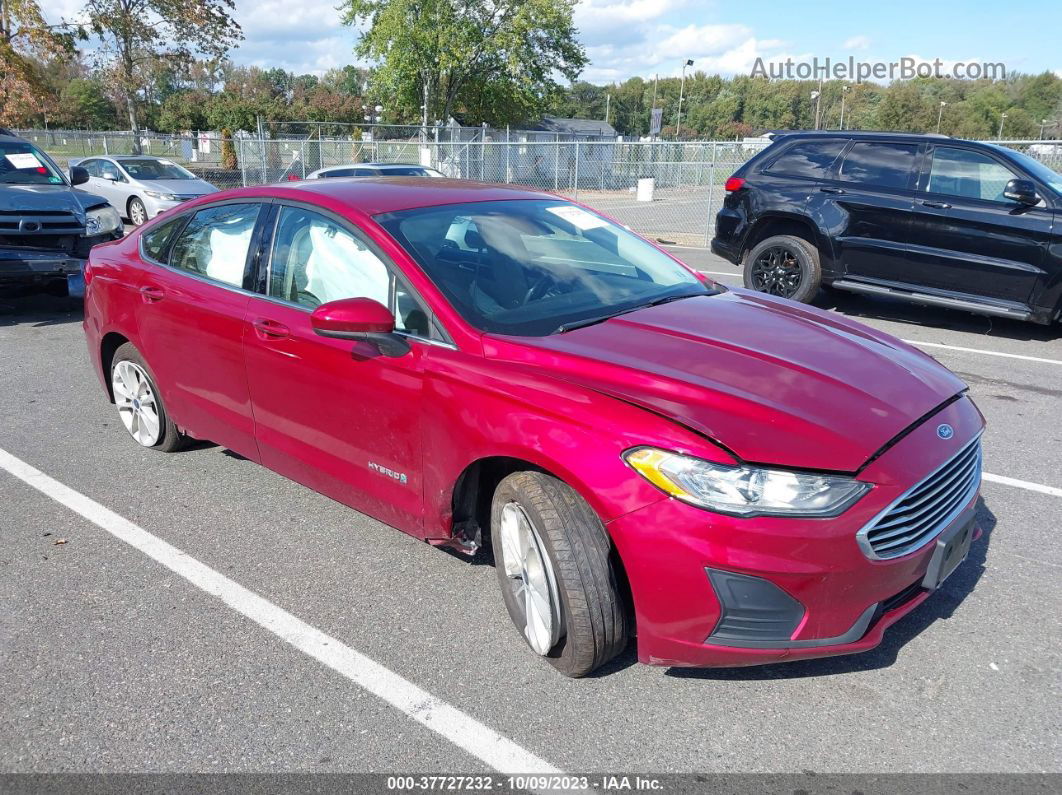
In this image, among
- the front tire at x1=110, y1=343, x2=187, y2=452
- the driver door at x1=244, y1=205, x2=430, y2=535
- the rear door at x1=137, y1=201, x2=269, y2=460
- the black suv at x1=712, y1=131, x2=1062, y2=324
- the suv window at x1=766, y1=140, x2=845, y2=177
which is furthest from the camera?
the suv window at x1=766, y1=140, x2=845, y2=177

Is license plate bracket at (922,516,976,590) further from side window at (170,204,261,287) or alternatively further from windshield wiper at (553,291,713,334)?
side window at (170,204,261,287)

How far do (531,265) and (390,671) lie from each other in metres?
1.75

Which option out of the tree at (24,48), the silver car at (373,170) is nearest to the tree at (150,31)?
the tree at (24,48)

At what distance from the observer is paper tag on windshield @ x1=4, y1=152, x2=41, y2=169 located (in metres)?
9.66

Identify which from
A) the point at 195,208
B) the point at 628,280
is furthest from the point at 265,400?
the point at 628,280

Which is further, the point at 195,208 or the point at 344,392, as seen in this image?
the point at 195,208

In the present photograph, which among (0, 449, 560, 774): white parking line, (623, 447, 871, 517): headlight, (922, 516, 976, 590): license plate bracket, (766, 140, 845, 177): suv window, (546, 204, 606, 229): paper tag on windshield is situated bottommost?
(0, 449, 560, 774): white parking line

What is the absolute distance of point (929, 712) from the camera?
8.90ft

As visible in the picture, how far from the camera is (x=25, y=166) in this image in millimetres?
9734

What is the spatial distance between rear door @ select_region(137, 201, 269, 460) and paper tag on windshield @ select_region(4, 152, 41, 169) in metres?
6.63

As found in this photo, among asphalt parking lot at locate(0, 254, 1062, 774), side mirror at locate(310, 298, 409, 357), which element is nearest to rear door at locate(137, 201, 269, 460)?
asphalt parking lot at locate(0, 254, 1062, 774)

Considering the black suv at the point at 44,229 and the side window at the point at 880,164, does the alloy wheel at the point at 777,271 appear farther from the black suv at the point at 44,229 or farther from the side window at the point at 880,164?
the black suv at the point at 44,229

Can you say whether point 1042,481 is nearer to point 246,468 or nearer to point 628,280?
point 628,280

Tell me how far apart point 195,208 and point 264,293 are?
103 cm
